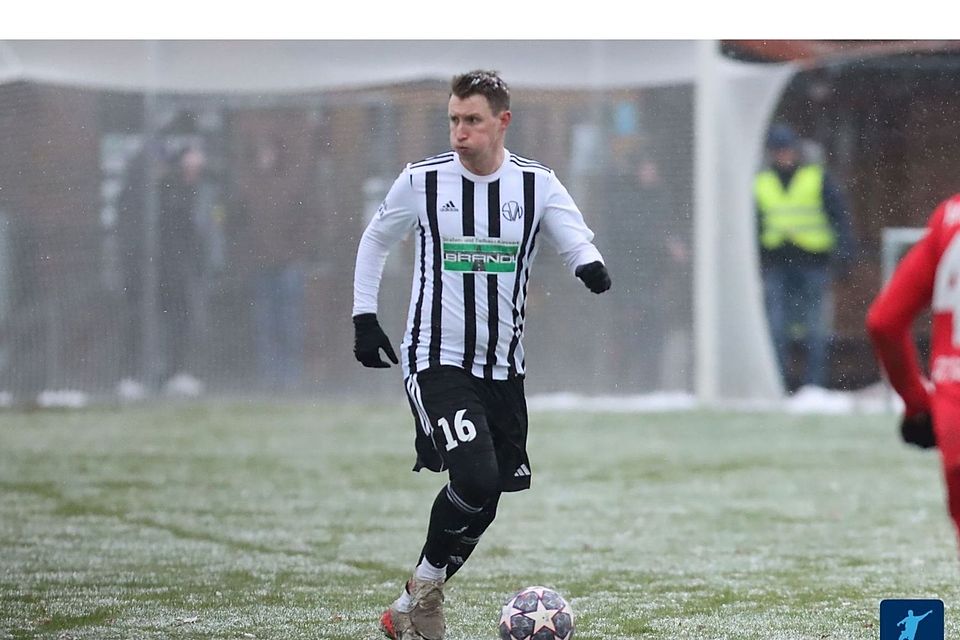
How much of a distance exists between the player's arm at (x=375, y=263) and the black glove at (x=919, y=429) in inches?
76.6

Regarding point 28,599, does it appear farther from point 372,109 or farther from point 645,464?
point 372,109

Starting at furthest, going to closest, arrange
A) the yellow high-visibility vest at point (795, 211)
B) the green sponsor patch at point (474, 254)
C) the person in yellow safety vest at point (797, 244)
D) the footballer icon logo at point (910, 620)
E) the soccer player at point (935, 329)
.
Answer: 1. the yellow high-visibility vest at point (795, 211)
2. the person in yellow safety vest at point (797, 244)
3. the green sponsor patch at point (474, 254)
4. the footballer icon logo at point (910, 620)
5. the soccer player at point (935, 329)

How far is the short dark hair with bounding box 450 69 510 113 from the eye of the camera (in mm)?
4883

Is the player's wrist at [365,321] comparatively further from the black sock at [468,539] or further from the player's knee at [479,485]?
the black sock at [468,539]

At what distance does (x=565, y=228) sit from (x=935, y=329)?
1.82m

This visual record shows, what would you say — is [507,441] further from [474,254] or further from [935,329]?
[935,329]

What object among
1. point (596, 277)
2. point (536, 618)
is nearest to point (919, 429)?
point (596, 277)

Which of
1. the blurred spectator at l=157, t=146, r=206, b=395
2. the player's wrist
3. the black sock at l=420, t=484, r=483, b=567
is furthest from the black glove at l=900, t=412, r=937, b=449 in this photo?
the blurred spectator at l=157, t=146, r=206, b=395

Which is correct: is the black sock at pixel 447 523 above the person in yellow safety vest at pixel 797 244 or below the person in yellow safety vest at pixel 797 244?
below

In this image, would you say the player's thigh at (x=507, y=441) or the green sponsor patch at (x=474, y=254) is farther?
the player's thigh at (x=507, y=441)

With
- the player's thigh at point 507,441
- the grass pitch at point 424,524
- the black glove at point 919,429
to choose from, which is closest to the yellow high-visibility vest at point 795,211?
the grass pitch at point 424,524

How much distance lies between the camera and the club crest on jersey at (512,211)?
16.4ft

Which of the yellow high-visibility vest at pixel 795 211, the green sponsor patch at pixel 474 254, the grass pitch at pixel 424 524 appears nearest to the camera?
the green sponsor patch at pixel 474 254

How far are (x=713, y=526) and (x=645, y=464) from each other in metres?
2.23
